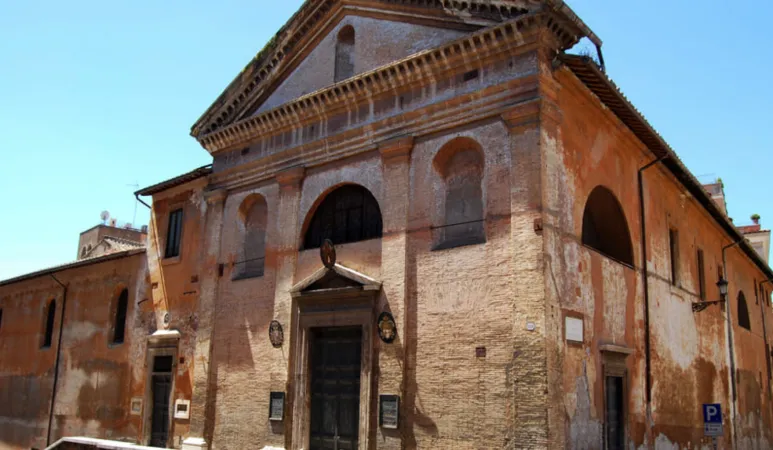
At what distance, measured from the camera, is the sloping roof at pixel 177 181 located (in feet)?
54.0

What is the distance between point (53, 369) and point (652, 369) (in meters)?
16.4

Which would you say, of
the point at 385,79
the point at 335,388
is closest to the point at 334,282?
the point at 335,388

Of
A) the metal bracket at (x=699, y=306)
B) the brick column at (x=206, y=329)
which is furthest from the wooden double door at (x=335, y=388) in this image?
the metal bracket at (x=699, y=306)

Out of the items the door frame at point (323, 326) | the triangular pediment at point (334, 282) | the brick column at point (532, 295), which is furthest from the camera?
the triangular pediment at point (334, 282)

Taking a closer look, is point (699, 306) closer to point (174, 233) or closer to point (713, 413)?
point (713, 413)

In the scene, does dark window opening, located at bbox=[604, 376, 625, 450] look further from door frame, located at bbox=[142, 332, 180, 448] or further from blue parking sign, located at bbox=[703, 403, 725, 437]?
door frame, located at bbox=[142, 332, 180, 448]

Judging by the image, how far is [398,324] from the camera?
11609 mm

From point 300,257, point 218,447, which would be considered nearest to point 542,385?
point 300,257

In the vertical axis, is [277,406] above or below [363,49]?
below

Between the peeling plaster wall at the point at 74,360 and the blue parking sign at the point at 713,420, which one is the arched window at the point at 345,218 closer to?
the peeling plaster wall at the point at 74,360

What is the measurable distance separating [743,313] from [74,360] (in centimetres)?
2020

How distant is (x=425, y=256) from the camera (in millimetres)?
11648

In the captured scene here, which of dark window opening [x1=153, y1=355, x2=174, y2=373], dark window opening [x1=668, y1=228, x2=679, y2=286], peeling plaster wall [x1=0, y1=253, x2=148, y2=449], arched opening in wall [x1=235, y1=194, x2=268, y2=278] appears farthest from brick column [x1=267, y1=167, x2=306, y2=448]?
dark window opening [x1=668, y1=228, x2=679, y2=286]

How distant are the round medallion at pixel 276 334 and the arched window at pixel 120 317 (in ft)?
20.7
